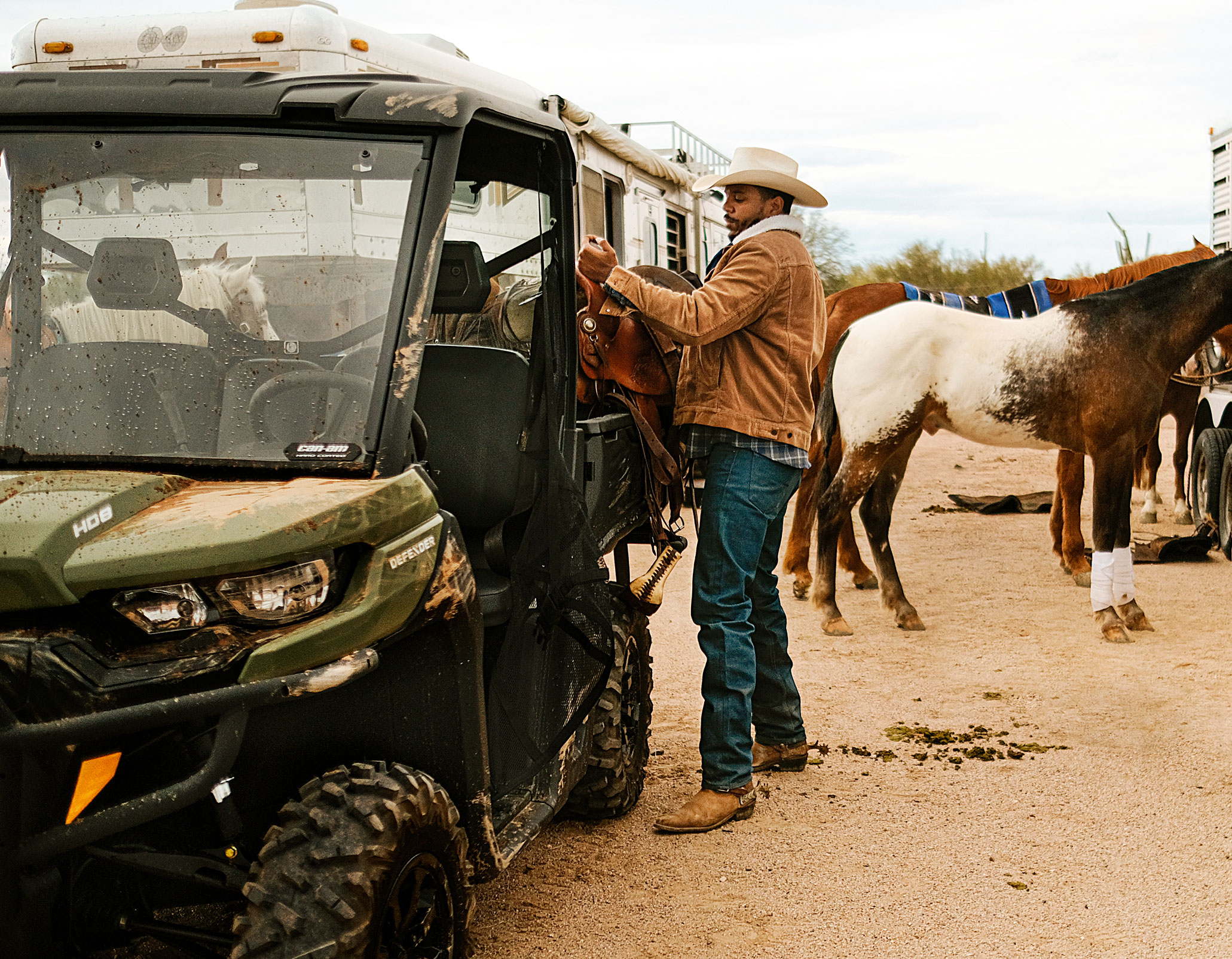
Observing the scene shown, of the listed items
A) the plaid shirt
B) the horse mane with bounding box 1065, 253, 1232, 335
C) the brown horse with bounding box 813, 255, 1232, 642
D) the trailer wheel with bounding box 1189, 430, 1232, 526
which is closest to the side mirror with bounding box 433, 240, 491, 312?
the plaid shirt

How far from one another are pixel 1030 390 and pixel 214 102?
575cm

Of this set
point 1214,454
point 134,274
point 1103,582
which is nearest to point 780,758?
point 134,274

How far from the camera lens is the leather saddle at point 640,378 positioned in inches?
161

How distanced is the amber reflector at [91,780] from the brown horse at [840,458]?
20.7 ft

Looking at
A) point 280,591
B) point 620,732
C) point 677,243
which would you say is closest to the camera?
point 280,591

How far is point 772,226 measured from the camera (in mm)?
4203

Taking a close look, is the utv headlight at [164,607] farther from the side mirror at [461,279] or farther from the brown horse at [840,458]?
the brown horse at [840,458]

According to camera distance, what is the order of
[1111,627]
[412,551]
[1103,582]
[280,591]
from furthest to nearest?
[1103,582], [1111,627], [412,551], [280,591]

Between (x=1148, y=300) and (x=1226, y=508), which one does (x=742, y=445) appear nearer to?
(x=1148, y=300)

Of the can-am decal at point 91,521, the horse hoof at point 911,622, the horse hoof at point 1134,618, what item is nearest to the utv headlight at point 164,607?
the can-am decal at point 91,521

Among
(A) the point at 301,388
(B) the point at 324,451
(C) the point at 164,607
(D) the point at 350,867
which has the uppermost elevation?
(A) the point at 301,388

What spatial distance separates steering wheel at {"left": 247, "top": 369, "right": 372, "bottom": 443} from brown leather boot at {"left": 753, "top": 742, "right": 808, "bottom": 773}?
276 cm

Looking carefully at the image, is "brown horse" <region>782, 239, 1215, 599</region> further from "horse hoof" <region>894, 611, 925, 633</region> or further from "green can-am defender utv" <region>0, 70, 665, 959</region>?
"green can-am defender utv" <region>0, 70, 665, 959</region>

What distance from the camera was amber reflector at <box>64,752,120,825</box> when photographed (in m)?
2.02
